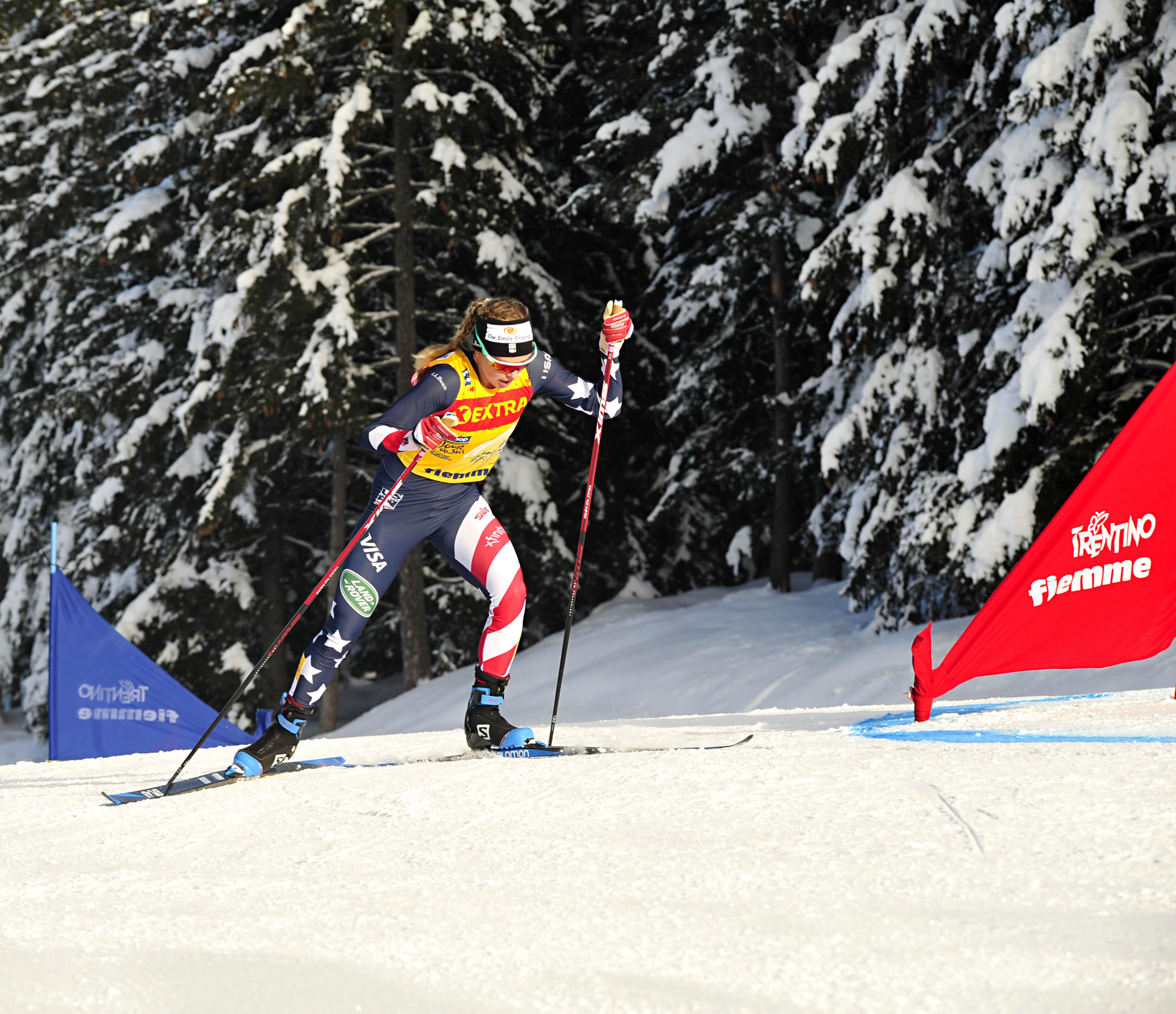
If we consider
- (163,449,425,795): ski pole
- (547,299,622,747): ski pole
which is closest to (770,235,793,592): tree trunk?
(547,299,622,747): ski pole

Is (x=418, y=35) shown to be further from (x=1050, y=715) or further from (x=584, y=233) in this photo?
(x=1050, y=715)

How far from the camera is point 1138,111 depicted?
9.19 m

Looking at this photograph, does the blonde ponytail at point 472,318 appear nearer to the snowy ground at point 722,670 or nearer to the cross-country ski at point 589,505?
the cross-country ski at point 589,505

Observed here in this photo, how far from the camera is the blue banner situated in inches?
344

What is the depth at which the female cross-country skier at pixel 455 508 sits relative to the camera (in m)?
5.27

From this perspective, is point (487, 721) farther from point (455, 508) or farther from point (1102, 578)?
point (1102, 578)

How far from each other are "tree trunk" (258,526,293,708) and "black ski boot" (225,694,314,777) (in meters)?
12.4

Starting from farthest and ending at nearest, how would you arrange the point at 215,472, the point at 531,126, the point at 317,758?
the point at 531,126 → the point at 215,472 → the point at 317,758

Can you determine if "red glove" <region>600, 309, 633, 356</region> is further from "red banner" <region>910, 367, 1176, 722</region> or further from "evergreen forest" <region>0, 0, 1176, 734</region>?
"evergreen forest" <region>0, 0, 1176, 734</region>

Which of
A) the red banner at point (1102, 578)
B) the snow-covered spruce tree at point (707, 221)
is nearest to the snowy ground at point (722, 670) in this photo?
the snow-covered spruce tree at point (707, 221)

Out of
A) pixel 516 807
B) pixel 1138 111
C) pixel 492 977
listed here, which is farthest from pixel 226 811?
pixel 1138 111

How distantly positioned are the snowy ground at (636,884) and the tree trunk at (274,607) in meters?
12.4

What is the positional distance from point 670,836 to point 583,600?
50.8ft

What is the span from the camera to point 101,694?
8.83 m
